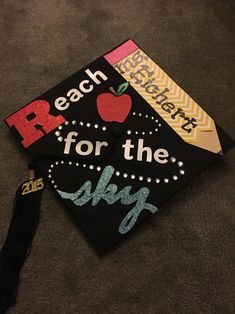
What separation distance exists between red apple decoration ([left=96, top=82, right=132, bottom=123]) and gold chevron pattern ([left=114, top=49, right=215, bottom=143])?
1.8 inches

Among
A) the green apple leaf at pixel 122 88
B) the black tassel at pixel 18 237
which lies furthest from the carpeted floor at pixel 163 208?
the green apple leaf at pixel 122 88

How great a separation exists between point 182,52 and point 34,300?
33.3 inches

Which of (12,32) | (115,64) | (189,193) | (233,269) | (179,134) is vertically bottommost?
(233,269)

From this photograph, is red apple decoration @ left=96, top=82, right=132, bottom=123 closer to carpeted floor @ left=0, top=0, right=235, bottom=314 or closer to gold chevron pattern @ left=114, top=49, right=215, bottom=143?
gold chevron pattern @ left=114, top=49, right=215, bottom=143

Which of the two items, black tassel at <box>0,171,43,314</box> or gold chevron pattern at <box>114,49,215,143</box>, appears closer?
black tassel at <box>0,171,43,314</box>

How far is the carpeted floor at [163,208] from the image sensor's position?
31.7 inches

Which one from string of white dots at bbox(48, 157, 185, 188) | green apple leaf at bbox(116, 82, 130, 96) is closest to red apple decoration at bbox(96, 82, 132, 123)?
green apple leaf at bbox(116, 82, 130, 96)

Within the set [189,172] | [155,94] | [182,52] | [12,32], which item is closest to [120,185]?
[189,172]

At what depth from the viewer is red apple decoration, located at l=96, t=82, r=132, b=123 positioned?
3.15 feet

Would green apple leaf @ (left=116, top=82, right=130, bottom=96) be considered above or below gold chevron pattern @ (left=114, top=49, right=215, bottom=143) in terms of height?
above

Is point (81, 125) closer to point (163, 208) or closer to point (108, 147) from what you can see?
point (108, 147)

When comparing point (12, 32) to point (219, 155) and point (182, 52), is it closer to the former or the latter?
point (182, 52)

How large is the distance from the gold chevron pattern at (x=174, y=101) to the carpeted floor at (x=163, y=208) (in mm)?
72

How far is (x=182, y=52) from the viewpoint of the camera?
1141mm
